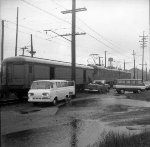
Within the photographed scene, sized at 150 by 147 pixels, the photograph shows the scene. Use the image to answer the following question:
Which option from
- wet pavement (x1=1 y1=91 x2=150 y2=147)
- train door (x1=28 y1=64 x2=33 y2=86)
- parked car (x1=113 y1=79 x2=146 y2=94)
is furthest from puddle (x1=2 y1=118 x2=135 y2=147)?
parked car (x1=113 y1=79 x2=146 y2=94)

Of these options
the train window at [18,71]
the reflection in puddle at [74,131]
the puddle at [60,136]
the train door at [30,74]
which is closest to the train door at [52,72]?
the train door at [30,74]

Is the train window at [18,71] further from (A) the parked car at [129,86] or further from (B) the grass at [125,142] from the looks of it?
(B) the grass at [125,142]

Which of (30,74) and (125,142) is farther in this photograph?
(30,74)

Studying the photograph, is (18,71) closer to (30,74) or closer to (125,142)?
(30,74)

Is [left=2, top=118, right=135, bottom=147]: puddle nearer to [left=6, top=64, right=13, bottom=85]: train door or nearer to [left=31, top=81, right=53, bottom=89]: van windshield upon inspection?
[left=31, top=81, right=53, bottom=89]: van windshield

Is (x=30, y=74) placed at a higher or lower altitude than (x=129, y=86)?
higher

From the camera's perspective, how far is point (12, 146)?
7828 mm

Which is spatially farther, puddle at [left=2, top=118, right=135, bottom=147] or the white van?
the white van

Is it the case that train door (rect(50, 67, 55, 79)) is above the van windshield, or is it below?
above

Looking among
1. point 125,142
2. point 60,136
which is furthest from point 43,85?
point 125,142

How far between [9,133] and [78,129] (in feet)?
8.99

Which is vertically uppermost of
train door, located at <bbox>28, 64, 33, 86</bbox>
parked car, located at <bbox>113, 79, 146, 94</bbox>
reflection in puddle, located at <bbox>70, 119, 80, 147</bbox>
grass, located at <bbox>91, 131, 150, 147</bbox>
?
train door, located at <bbox>28, 64, 33, 86</bbox>

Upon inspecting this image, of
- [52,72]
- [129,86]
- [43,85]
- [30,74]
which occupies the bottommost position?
[129,86]

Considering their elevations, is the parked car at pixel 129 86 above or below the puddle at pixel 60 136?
above
